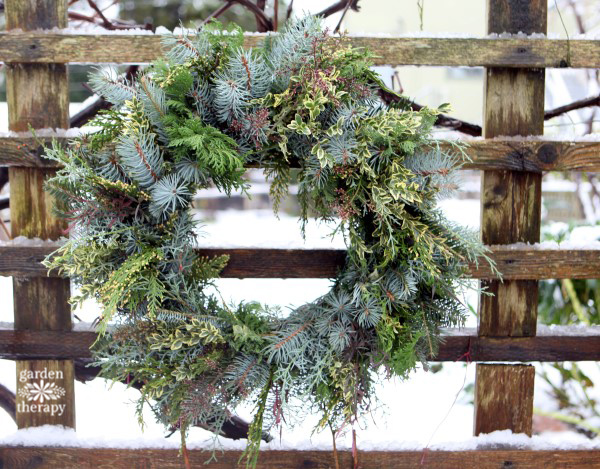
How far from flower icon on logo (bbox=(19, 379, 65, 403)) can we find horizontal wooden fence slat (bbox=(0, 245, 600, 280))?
38 centimetres

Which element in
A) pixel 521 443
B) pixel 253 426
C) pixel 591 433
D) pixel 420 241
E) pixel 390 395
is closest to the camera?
pixel 420 241

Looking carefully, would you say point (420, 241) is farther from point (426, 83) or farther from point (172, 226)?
point (426, 83)

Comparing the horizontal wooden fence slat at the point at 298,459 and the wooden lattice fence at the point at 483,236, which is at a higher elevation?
the wooden lattice fence at the point at 483,236

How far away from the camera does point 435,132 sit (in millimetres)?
1973

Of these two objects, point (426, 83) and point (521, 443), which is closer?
point (521, 443)

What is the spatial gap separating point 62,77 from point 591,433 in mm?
2875

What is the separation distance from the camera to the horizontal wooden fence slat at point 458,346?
2.07 meters

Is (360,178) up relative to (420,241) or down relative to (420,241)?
up

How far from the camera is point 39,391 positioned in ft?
6.85

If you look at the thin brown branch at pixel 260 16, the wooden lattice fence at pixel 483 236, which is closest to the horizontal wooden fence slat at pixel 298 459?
the wooden lattice fence at pixel 483 236

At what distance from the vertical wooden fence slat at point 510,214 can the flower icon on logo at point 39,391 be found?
1424 mm

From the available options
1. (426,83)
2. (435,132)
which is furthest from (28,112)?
(426,83)

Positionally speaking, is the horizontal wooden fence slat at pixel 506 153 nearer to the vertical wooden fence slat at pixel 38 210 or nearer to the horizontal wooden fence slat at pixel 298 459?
the vertical wooden fence slat at pixel 38 210

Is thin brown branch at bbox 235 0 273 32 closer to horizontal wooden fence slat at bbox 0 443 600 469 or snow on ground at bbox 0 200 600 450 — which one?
snow on ground at bbox 0 200 600 450
